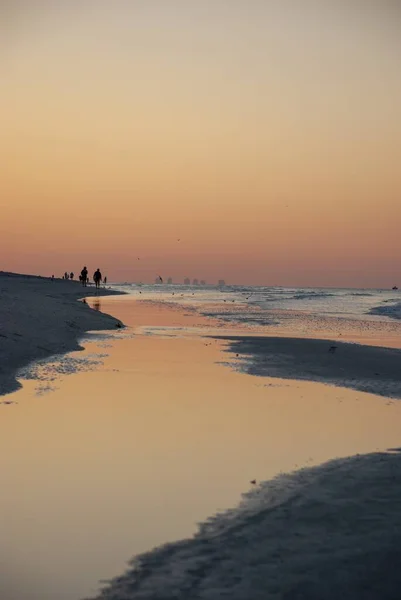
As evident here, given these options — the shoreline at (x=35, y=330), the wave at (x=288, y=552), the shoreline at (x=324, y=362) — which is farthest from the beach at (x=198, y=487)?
the shoreline at (x=35, y=330)

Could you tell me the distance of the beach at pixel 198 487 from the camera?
564 centimetres

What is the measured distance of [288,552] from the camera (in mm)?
6188

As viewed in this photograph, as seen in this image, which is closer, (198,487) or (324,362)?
(198,487)

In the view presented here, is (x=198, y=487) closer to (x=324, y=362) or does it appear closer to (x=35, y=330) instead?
(x=324, y=362)

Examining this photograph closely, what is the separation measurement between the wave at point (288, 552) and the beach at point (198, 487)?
0.02m

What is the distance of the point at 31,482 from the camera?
8.00 m

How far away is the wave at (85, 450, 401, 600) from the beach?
0.06 feet

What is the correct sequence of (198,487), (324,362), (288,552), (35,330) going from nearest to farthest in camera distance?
(288,552), (198,487), (324,362), (35,330)

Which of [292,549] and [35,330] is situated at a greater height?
[35,330]

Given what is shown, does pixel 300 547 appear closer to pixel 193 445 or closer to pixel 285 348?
pixel 193 445

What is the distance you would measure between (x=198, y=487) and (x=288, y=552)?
→ 2000mm

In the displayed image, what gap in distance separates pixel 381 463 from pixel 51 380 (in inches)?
381

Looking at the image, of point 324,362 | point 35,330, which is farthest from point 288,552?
point 35,330

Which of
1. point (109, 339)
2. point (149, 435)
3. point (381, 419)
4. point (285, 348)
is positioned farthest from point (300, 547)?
point (109, 339)
